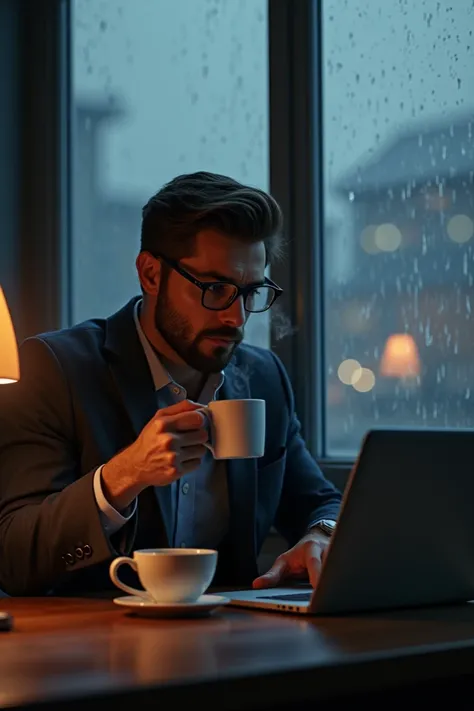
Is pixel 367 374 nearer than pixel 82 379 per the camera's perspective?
No

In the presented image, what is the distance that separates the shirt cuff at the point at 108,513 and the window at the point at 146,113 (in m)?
1.08

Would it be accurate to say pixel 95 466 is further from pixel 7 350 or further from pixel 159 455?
pixel 7 350

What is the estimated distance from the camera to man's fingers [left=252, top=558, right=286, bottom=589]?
171cm

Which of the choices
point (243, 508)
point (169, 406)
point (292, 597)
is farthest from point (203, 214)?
point (292, 597)

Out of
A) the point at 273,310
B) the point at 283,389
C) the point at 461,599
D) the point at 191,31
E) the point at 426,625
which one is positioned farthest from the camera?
the point at 191,31

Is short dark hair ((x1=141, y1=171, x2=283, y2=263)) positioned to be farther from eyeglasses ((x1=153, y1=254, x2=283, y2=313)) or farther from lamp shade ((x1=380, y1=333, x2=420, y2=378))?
lamp shade ((x1=380, y1=333, x2=420, y2=378))

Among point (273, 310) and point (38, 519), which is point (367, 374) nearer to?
point (273, 310)

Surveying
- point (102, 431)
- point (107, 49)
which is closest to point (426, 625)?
point (102, 431)

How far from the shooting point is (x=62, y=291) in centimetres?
320

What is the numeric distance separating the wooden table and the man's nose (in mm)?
744

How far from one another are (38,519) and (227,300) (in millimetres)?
566

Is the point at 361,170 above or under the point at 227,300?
above

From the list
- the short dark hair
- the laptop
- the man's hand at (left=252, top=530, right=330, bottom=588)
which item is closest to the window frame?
the short dark hair

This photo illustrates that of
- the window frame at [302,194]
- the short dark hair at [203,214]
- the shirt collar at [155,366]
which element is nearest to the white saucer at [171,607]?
the shirt collar at [155,366]
